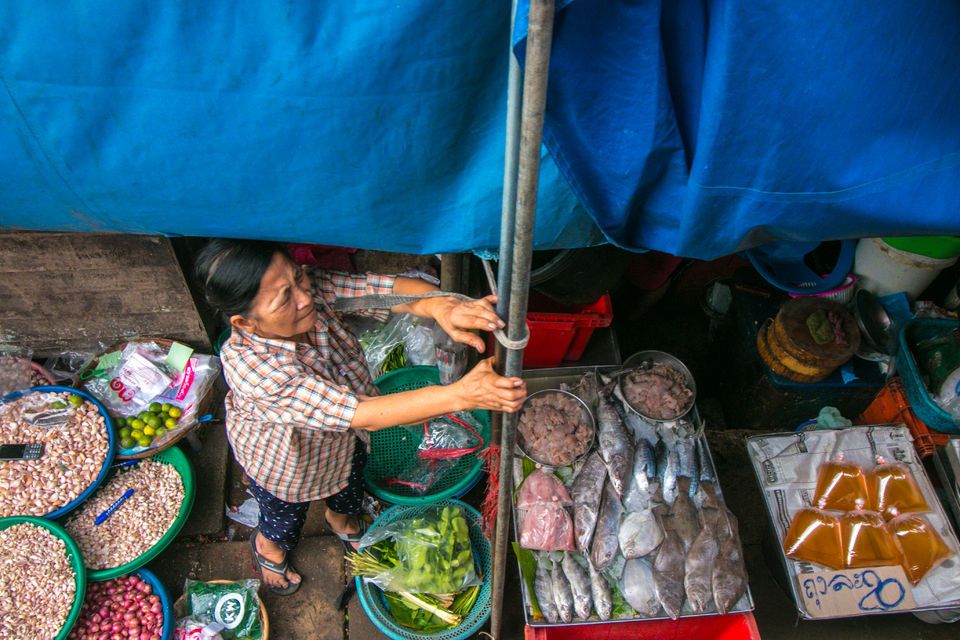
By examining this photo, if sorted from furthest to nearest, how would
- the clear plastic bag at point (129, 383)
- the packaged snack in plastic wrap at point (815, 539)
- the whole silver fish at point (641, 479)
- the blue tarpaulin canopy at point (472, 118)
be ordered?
the clear plastic bag at point (129, 383) < the whole silver fish at point (641, 479) < the packaged snack in plastic wrap at point (815, 539) < the blue tarpaulin canopy at point (472, 118)

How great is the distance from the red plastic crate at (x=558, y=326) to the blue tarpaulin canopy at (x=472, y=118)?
146cm

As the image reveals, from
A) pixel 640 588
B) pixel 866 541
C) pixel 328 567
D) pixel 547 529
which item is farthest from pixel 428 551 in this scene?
pixel 866 541

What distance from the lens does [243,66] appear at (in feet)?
6.06

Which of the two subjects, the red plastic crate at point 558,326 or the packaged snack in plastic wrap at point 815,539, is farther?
the red plastic crate at point 558,326

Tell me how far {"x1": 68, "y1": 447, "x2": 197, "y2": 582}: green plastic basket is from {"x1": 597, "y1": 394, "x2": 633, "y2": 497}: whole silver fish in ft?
8.17

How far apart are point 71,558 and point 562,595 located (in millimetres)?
2669

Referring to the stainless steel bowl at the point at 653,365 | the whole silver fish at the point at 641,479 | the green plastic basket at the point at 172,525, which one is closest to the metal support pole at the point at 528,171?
the whole silver fish at the point at 641,479

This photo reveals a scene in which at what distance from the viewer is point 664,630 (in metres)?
3.26

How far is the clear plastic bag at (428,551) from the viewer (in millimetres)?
3486

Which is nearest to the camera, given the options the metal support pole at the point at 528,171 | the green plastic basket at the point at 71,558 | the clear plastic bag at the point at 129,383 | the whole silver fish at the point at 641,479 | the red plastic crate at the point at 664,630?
the metal support pole at the point at 528,171

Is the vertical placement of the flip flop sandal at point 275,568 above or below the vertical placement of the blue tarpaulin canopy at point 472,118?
below

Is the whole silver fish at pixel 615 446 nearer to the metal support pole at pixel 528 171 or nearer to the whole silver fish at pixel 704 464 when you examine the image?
the whole silver fish at pixel 704 464

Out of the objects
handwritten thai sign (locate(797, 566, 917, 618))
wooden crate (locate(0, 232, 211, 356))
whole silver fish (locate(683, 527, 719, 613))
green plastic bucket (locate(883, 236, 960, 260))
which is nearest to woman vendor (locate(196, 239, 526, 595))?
wooden crate (locate(0, 232, 211, 356))

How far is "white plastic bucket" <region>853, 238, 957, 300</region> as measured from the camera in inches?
151
